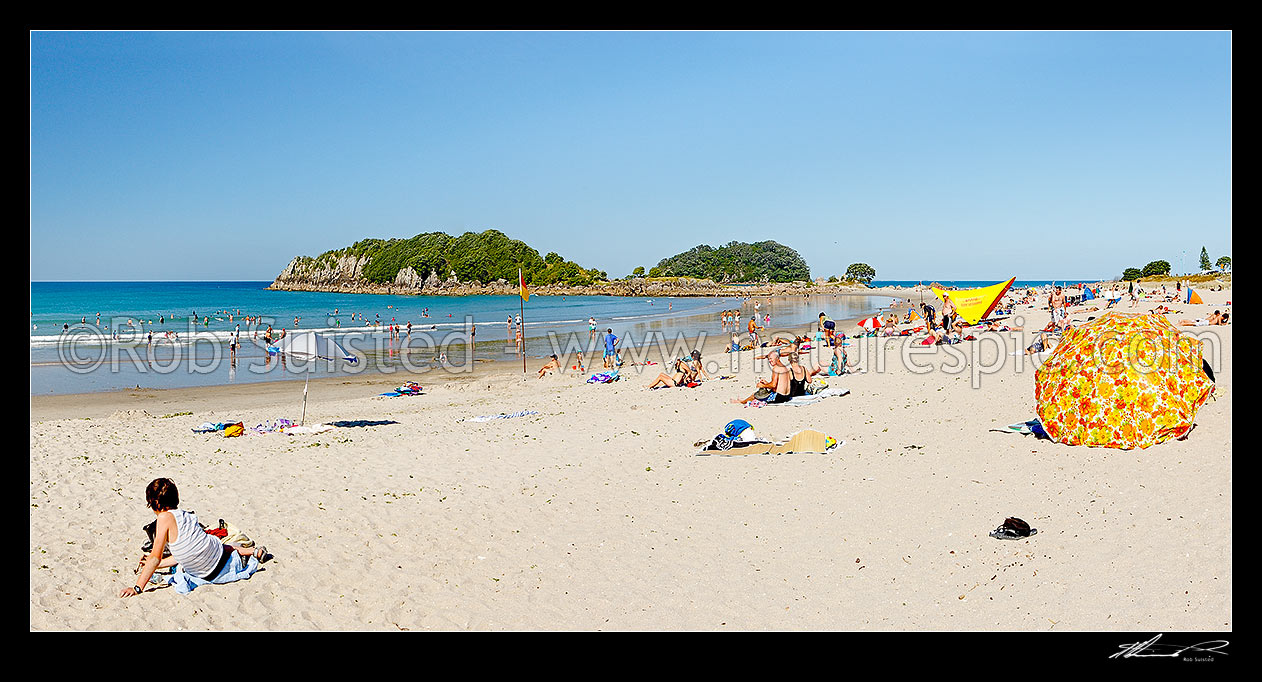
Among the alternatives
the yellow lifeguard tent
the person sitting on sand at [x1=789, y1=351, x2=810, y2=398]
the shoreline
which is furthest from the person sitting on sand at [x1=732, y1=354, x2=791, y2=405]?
the shoreline

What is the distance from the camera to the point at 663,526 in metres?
6.74

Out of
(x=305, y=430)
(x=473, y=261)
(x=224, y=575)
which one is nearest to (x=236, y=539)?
(x=224, y=575)

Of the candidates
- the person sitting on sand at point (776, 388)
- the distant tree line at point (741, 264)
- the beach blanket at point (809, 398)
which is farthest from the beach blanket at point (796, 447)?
the distant tree line at point (741, 264)

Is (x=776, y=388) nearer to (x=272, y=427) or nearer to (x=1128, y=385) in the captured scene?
(x=1128, y=385)

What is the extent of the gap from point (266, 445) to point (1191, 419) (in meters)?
11.4

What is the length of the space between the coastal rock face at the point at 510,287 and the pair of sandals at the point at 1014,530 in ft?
314

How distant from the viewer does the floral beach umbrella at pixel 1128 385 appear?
7.66 metres

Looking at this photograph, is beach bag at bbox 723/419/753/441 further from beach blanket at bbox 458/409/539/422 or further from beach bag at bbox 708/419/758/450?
beach blanket at bbox 458/409/539/422

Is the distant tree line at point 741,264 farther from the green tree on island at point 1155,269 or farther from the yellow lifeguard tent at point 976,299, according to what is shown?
the yellow lifeguard tent at point 976,299

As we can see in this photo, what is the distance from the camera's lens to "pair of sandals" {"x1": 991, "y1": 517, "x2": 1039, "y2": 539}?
578cm
